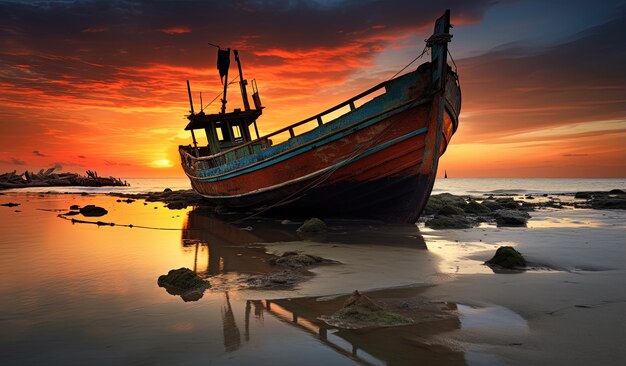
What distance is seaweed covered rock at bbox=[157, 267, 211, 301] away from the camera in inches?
194

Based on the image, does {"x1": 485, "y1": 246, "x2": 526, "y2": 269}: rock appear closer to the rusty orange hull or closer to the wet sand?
the wet sand

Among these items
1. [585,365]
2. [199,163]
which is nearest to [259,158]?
[199,163]

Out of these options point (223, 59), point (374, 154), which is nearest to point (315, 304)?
A: point (374, 154)

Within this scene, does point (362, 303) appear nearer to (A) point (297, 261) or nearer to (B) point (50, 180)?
(A) point (297, 261)

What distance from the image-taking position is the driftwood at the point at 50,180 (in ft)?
149

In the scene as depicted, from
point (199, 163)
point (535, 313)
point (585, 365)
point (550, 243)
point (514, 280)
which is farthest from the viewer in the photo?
point (199, 163)

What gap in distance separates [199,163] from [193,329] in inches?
611

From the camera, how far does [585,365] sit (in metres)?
2.91

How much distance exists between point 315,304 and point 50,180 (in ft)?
179

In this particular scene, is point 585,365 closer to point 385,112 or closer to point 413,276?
point 413,276

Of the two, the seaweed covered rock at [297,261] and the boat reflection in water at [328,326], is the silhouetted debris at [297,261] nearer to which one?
the seaweed covered rock at [297,261]

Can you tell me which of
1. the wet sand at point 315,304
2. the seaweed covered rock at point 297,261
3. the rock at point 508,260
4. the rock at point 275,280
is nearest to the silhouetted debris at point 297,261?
the seaweed covered rock at point 297,261

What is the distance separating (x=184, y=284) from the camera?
5.08m

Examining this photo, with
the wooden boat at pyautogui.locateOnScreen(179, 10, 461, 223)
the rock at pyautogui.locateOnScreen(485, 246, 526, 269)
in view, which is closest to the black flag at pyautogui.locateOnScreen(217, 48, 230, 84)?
the wooden boat at pyautogui.locateOnScreen(179, 10, 461, 223)
